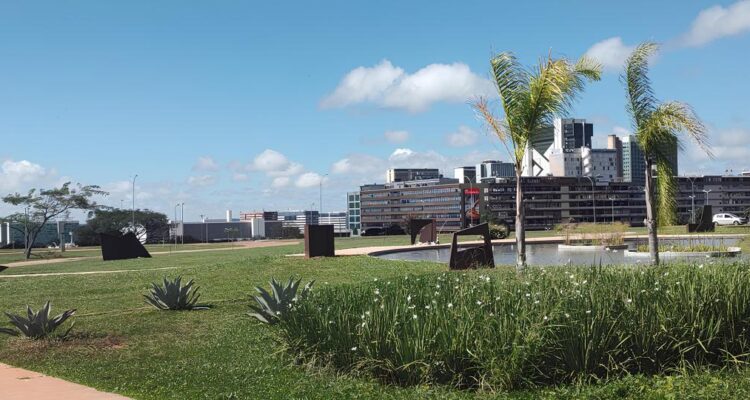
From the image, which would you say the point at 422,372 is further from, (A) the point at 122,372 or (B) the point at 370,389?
(A) the point at 122,372

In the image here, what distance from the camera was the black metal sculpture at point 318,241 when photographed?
1007 inches

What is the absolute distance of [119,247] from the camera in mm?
37281

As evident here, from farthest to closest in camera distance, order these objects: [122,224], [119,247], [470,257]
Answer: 1. [122,224]
2. [119,247]
3. [470,257]

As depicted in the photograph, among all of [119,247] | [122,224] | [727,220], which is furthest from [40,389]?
[122,224]

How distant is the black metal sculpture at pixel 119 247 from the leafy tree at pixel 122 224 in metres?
52.4

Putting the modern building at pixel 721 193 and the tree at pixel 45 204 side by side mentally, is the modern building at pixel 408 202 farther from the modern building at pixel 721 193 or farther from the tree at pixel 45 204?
the tree at pixel 45 204

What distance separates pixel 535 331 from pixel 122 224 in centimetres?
10026

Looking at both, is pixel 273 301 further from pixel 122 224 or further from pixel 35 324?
pixel 122 224

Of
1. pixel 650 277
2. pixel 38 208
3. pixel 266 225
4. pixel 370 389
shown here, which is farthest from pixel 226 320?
pixel 266 225

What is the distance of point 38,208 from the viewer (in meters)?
59.2

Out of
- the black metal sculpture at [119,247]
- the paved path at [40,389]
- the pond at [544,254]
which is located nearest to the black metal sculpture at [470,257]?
the pond at [544,254]

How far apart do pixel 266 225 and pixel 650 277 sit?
14470 cm

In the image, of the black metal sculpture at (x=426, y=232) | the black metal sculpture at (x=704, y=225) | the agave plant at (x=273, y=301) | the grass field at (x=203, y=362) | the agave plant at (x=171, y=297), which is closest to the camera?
the grass field at (x=203, y=362)

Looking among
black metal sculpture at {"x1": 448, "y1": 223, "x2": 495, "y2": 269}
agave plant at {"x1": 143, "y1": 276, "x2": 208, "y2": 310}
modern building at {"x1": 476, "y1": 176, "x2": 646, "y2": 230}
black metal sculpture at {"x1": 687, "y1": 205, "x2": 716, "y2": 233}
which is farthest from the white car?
agave plant at {"x1": 143, "y1": 276, "x2": 208, "y2": 310}
